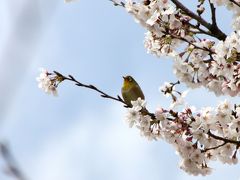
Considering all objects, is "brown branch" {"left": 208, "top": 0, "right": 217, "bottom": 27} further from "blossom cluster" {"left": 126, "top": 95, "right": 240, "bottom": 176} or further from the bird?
the bird

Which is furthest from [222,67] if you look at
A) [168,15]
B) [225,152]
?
[225,152]

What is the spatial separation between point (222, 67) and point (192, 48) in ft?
1.46

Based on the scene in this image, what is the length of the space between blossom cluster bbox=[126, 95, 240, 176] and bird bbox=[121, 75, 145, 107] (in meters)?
1.11

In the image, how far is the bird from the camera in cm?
716

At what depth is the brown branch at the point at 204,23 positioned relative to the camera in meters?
5.78

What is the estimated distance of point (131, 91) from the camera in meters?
7.30

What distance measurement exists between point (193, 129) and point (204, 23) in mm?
1135

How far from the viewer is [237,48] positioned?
5.31m

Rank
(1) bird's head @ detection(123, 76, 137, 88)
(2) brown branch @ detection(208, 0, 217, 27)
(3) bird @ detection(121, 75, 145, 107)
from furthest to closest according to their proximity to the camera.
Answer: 1. (1) bird's head @ detection(123, 76, 137, 88)
2. (3) bird @ detection(121, 75, 145, 107)
3. (2) brown branch @ detection(208, 0, 217, 27)

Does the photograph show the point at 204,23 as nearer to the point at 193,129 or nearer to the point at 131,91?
the point at 193,129

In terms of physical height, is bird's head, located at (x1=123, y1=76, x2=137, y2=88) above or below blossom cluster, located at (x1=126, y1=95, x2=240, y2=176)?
above

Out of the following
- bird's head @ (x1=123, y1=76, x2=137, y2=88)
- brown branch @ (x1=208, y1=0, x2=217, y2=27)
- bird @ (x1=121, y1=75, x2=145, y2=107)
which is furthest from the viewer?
bird's head @ (x1=123, y1=76, x2=137, y2=88)

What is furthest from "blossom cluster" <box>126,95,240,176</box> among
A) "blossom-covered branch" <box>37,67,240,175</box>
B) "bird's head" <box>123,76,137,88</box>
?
"bird's head" <box>123,76,137,88</box>

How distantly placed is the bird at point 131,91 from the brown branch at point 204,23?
5.24 feet
